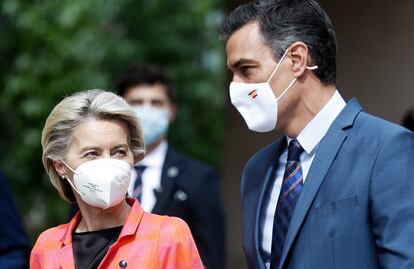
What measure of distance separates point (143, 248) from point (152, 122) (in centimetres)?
207

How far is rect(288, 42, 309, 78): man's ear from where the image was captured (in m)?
3.21

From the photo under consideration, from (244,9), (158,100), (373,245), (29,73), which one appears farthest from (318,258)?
(29,73)

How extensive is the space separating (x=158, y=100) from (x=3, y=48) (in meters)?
6.15

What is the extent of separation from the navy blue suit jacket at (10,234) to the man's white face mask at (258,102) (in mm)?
1302

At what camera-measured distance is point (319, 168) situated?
306 centimetres

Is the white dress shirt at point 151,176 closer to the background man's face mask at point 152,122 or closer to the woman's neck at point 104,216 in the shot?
Result: the background man's face mask at point 152,122

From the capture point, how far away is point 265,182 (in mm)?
3406

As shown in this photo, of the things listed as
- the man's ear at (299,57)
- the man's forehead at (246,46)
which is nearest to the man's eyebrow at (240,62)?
the man's forehead at (246,46)

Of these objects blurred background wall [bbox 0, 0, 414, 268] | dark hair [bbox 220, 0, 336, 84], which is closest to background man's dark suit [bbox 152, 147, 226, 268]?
dark hair [bbox 220, 0, 336, 84]

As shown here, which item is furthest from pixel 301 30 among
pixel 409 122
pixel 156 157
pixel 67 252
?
pixel 156 157

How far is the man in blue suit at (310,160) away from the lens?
2885 mm

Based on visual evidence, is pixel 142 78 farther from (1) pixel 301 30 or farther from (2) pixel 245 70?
(1) pixel 301 30

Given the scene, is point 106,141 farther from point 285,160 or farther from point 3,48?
point 3,48

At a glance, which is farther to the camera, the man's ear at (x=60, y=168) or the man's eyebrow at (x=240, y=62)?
the man's ear at (x=60, y=168)
